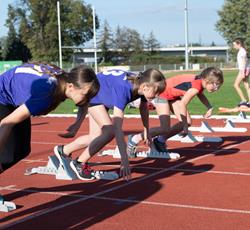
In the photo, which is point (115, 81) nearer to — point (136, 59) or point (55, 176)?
point (55, 176)

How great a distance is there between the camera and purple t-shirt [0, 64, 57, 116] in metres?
4.82

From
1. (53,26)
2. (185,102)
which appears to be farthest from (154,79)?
(53,26)

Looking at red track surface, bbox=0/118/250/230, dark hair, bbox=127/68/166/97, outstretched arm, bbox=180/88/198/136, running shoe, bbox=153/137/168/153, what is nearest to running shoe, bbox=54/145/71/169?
red track surface, bbox=0/118/250/230

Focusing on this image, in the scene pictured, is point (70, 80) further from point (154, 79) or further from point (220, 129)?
point (220, 129)

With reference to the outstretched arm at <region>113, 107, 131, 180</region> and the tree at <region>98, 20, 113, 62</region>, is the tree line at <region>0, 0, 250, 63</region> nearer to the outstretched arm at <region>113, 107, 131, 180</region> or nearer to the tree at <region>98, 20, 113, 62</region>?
the tree at <region>98, 20, 113, 62</region>

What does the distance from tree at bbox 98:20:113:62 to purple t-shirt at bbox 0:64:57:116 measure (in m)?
89.3

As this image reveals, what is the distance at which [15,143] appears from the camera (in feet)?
18.4

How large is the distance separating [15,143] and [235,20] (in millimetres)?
71581

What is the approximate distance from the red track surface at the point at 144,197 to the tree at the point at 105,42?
3401 inches

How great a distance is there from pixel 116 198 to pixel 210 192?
3.57ft

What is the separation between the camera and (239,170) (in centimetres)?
802

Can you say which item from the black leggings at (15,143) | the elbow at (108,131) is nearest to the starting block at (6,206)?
the black leggings at (15,143)

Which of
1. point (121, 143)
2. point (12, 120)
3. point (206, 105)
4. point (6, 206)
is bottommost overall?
point (6, 206)

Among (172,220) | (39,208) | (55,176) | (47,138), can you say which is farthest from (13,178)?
(47,138)
